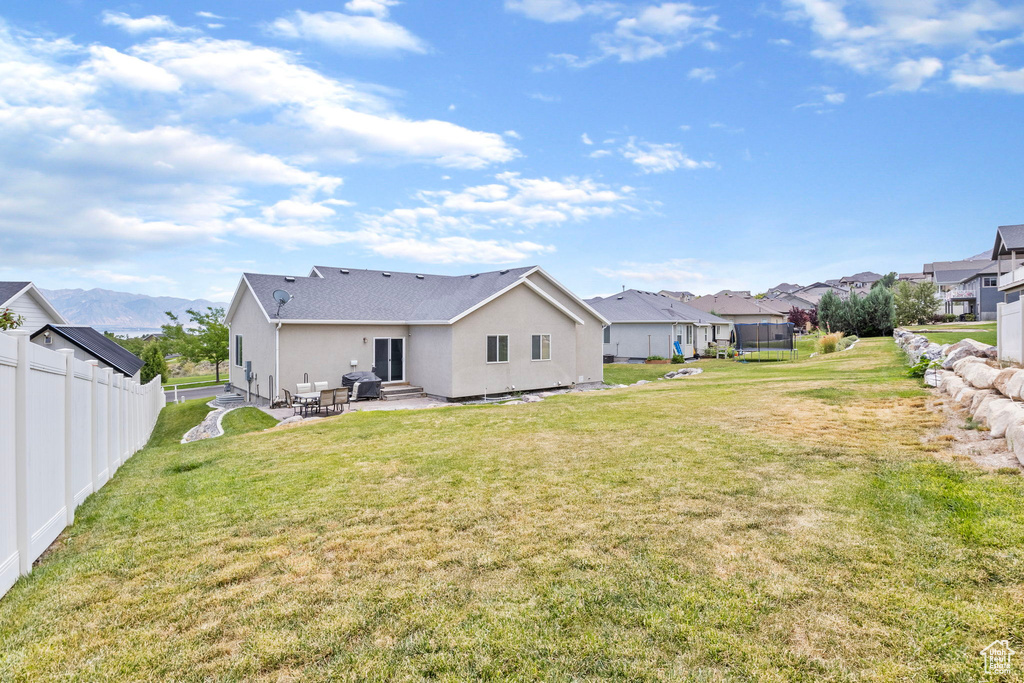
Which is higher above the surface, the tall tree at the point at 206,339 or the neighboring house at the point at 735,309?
Result: the neighboring house at the point at 735,309

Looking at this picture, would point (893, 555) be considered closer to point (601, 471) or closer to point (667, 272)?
point (601, 471)

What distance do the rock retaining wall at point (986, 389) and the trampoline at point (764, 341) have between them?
22.4 m

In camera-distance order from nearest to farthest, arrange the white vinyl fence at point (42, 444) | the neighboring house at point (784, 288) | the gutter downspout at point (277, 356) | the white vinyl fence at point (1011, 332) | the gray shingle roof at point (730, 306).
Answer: the white vinyl fence at point (42, 444), the white vinyl fence at point (1011, 332), the gutter downspout at point (277, 356), the gray shingle roof at point (730, 306), the neighboring house at point (784, 288)

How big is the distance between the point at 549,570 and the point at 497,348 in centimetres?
1585

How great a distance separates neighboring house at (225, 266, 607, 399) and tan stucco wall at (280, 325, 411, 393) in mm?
36

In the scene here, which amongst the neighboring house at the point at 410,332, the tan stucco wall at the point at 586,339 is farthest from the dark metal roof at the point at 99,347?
the tan stucco wall at the point at 586,339

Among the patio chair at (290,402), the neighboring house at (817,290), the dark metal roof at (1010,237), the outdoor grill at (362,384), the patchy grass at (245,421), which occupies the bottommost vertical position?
the patchy grass at (245,421)

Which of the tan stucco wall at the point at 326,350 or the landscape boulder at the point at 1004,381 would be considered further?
the tan stucco wall at the point at 326,350

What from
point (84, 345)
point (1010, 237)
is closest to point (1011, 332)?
point (1010, 237)

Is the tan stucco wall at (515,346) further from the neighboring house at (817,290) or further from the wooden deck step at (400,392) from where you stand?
the neighboring house at (817,290)

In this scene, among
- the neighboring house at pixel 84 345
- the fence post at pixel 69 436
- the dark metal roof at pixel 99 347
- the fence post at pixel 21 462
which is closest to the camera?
the fence post at pixel 21 462

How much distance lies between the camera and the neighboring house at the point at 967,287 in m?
47.7

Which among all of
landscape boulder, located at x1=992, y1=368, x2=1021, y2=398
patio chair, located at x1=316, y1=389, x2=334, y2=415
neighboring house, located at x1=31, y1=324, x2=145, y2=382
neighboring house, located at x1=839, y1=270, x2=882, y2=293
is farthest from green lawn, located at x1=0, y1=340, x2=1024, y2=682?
neighboring house, located at x1=839, y1=270, x2=882, y2=293

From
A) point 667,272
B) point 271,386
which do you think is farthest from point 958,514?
point 667,272
